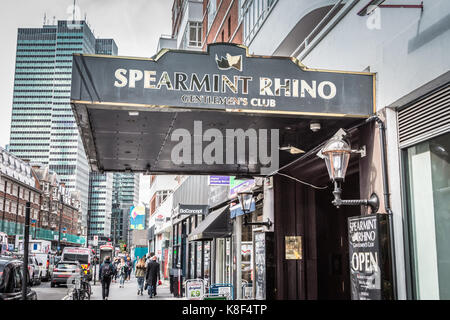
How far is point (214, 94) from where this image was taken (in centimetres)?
726

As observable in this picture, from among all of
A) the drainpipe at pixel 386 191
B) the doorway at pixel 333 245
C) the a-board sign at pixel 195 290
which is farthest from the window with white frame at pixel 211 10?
the drainpipe at pixel 386 191

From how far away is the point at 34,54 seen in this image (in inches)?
7165

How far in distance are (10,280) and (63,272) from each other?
2177 cm

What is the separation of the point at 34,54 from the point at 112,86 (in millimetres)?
191901

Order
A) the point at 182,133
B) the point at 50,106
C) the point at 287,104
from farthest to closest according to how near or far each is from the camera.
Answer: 1. the point at 50,106
2. the point at 182,133
3. the point at 287,104

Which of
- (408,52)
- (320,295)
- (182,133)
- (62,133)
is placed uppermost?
(62,133)

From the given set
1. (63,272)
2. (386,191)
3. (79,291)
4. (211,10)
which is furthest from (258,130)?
(63,272)

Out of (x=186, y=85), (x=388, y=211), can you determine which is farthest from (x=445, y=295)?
(x=186, y=85)

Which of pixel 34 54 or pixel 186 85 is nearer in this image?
pixel 186 85

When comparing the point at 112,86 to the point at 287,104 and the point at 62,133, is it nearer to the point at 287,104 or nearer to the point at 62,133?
the point at 287,104

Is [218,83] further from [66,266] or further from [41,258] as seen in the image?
[41,258]

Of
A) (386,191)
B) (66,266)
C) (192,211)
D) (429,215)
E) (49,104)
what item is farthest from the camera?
(49,104)
